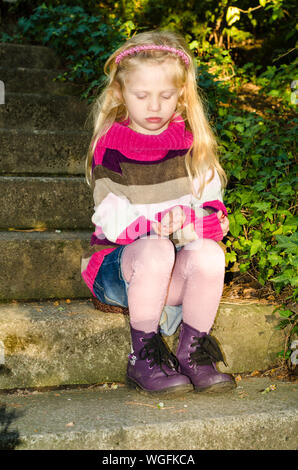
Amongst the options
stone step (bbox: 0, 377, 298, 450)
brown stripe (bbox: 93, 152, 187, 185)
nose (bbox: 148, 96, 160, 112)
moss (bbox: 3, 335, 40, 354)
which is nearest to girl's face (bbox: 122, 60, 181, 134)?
nose (bbox: 148, 96, 160, 112)

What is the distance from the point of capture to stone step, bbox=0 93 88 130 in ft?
11.5

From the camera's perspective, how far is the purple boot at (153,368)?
182cm

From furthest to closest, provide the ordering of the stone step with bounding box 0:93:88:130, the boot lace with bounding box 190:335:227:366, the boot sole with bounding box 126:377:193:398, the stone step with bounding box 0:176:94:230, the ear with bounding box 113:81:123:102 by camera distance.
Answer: the stone step with bounding box 0:93:88:130 < the stone step with bounding box 0:176:94:230 < the ear with bounding box 113:81:123:102 < the boot lace with bounding box 190:335:227:366 < the boot sole with bounding box 126:377:193:398

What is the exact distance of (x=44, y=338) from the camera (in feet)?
6.46

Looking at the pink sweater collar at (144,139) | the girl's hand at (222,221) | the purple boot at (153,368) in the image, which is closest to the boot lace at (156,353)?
the purple boot at (153,368)

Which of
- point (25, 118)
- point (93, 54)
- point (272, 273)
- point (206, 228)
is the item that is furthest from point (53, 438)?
point (93, 54)

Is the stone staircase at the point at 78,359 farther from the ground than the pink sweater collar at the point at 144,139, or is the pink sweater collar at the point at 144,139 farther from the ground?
the pink sweater collar at the point at 144,139

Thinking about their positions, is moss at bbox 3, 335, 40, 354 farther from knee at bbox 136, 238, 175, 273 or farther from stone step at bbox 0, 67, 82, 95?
stone step at bbox 0, 67, 82, 95

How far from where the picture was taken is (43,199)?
270 centimetres

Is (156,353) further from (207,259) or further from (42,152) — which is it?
(42,152)

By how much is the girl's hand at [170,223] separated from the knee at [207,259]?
0.38 feet

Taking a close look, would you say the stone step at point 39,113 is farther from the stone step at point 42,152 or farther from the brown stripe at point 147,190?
the brown stripe at point 147,190

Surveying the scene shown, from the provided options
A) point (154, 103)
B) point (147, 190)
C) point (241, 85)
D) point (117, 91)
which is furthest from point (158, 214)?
point (241, 85)
